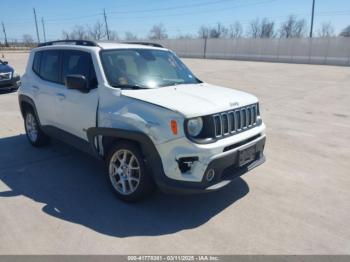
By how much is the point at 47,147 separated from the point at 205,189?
3850 mm

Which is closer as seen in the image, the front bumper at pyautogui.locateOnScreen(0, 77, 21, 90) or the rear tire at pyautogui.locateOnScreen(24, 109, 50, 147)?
the rear tire at pyautogui.locateOnScreen(24, 109, 50, 147)

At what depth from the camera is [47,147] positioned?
6.23 m

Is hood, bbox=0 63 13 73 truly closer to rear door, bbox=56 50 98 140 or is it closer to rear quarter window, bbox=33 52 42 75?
rear quarter window, bbox=33 52 42 75

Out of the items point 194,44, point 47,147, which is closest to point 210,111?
point 47,147

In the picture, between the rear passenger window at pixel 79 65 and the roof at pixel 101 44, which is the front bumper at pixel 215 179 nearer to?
the rear passenger window at pixel 79 65

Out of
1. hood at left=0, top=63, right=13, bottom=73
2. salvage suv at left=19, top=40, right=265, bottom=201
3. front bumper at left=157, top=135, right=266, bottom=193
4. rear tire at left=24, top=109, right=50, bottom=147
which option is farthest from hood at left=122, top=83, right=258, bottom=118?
hood at left=0, top=63, right=13, bottom=73

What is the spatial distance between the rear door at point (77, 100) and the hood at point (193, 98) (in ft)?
2.15

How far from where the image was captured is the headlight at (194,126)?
138 inches

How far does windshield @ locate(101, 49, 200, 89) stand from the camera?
428 cm

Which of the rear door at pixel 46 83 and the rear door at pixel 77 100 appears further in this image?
the rear door at pixel 46 83

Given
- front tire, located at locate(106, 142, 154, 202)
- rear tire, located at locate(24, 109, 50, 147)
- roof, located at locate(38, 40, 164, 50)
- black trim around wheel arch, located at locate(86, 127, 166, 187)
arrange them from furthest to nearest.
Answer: rear tire, located at locate(24, 109, 50, 147), roof, located at locate(38, 40, 164, 50), front tire, located at locate(106, 142, 154, 202), black trim around wheel arch, located at locate(86, 127, 166, 187)

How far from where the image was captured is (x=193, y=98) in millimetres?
3867

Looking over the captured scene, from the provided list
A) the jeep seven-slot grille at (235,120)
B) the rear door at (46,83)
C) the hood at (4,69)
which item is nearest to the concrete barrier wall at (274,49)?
the hood at (4,69)

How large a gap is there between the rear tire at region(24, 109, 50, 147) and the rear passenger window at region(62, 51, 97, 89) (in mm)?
1490
